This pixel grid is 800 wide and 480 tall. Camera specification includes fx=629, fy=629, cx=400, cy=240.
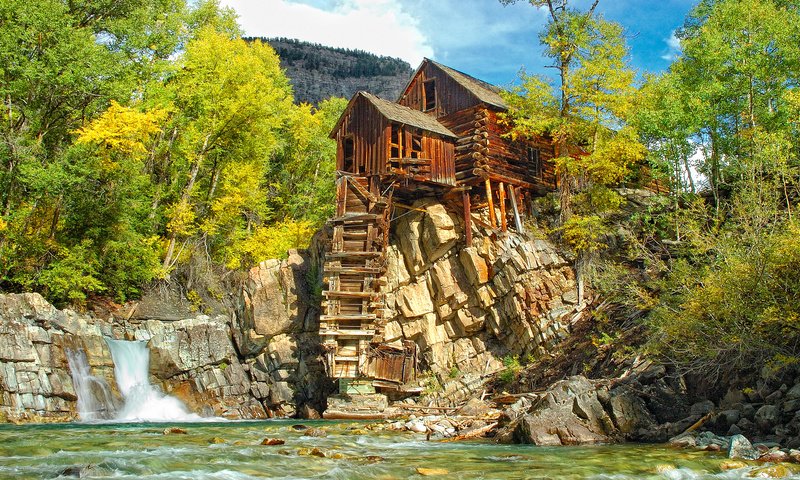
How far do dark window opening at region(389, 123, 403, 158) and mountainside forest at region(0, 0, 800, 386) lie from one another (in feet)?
18.0

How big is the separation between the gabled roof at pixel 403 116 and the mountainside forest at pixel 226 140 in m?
3.52

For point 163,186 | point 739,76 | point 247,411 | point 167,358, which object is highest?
point 739,76

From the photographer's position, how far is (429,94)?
3116 centimetres

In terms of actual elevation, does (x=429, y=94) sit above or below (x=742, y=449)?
above

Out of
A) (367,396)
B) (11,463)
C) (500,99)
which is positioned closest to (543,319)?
(367,396)

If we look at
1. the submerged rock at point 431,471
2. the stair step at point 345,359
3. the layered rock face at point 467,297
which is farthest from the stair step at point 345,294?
the submerged rock at point 431,471

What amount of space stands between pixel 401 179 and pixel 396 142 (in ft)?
5.86

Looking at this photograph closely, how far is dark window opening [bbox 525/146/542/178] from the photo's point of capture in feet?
99.2

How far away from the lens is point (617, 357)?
1944 cm

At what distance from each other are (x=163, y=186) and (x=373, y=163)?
36.9 ft

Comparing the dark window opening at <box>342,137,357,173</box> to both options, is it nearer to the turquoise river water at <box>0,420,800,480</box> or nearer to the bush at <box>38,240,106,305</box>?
the bush at <box>38,240,106,305</box>

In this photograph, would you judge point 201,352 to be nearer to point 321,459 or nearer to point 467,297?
point 467,297

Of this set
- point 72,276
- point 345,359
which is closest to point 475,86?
point 345,359

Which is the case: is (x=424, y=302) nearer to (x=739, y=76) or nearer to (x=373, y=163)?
(x=373, y=163)
